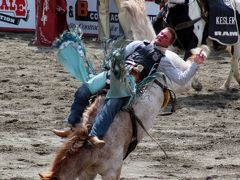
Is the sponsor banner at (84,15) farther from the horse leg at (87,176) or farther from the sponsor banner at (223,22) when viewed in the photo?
the horse leg at (87,176)

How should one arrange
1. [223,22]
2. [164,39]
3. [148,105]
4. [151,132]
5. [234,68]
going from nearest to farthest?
1. [148,105]
2. [164,39]
3. [151,132]
4. [223,22]
5. [234,68]

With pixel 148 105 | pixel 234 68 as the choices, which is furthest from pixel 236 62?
pixel 148 105

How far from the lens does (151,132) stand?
976 centimetres

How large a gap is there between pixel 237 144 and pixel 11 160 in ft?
8.26

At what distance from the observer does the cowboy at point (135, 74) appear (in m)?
6.91

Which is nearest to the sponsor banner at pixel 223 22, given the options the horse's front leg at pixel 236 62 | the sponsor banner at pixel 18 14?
the horse's front leg at pixel 236 62

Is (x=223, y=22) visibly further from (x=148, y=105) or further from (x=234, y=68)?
(x=148, y=105)

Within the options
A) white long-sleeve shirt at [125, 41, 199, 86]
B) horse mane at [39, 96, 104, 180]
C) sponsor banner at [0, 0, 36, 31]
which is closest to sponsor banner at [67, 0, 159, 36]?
sponsor banner at [0, 0, 36, 31]

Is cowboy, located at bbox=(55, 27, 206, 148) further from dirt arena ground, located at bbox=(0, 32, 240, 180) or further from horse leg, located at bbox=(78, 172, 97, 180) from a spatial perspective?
dirt arena ground, located at bbox=(0, 32, 240, 180)

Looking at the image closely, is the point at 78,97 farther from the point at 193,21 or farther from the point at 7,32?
Answer: the point at 7,32

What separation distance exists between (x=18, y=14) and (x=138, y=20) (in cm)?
910

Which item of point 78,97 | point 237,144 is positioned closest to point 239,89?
point 237,144

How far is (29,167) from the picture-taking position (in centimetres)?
819

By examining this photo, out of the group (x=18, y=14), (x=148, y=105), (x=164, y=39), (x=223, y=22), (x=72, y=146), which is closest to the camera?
(x=72, y=146)
